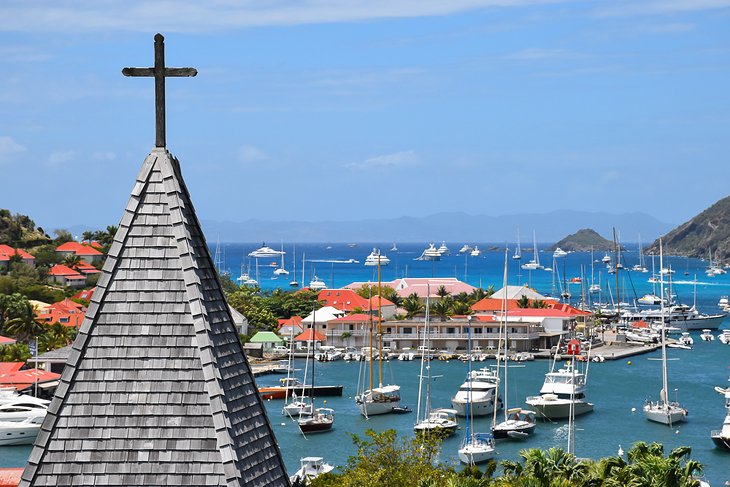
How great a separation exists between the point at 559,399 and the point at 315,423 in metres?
15.8

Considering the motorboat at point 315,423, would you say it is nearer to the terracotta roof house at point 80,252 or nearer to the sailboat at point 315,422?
the sailboat at point 315,422

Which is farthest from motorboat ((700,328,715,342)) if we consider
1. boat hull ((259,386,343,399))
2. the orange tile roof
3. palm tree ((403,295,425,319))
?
the orange tile roof

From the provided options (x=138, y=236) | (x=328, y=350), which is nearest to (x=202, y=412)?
(x=138, y=236)

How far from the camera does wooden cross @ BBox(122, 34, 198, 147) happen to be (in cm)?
980

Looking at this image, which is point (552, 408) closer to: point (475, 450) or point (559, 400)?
point (559, 400)

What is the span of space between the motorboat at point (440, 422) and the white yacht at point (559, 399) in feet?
17.3

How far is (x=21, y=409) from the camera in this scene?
6159cm

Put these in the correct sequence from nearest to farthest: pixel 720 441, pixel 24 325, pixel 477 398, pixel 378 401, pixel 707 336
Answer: pixel 720 441 < pixel 477 398 < pixel 378 401 < pixel 24 325 < pixel 707 336

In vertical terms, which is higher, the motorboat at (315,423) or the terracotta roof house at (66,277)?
the terracotta roof house at (66,277)

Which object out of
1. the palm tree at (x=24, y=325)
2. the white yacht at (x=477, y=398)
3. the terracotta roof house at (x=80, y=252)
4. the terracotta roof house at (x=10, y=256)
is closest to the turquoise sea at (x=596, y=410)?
the white yacht at (x=477, y=398)

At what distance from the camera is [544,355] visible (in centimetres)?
9800

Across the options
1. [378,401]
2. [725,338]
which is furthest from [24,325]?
[725,338]

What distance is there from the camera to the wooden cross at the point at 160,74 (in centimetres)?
980

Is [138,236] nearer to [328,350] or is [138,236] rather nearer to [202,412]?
[202,412]
